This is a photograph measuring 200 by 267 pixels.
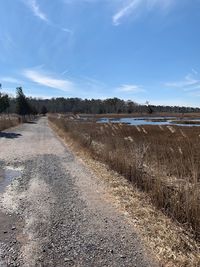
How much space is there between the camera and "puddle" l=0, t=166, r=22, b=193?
28.6 ft

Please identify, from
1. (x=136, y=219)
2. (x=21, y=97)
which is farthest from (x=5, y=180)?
(x=21, y=97)

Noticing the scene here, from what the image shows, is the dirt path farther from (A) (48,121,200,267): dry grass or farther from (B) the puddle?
(A) (48,121,200,267): dry grass

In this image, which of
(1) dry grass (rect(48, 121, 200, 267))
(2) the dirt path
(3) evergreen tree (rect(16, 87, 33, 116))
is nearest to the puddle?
(2) the dirt path

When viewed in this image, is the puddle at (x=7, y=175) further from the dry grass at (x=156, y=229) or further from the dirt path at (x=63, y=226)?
the dry grass at (x=156, y=229)

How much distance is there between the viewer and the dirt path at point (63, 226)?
415 centimetres

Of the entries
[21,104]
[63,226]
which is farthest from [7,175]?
[21,104]

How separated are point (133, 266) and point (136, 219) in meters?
1.75

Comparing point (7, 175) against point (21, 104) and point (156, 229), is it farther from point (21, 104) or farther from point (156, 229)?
point (21, 104)

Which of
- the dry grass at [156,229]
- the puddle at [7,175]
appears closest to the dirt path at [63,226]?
the puddle at [7,175]

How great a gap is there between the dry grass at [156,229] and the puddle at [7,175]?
273cm

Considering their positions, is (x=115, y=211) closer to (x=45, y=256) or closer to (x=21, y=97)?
(x=45, y=256)

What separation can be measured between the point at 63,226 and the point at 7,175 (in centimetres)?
522

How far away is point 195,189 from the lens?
566 centimetres

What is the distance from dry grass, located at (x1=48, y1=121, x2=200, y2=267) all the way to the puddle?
2728 mm
